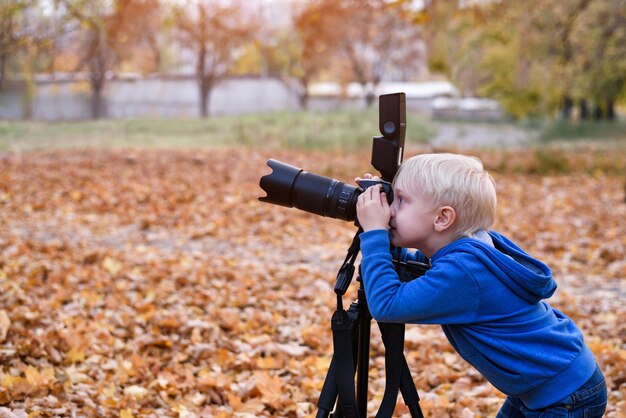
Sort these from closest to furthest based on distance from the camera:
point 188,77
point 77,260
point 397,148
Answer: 1. point 397,148
2. point 77,260
3. point 188,77

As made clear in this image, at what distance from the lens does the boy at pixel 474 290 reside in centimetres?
174

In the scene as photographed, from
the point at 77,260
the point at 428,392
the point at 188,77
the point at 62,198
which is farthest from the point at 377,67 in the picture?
the point at 428,392

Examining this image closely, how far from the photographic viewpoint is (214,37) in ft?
95.8

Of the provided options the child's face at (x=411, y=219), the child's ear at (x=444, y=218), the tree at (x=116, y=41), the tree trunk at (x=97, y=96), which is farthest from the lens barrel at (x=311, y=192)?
the tree trunk at (x=97, y=96)

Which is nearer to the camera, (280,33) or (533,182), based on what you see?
(533,182)

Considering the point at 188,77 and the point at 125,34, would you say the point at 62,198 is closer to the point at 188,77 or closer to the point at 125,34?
the point at 125,34

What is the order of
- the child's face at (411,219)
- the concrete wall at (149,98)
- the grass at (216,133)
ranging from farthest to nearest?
the concrete wall at (149,98) → the grass at (216,133) → the child's face at (411,219)

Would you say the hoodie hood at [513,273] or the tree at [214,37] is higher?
the tree at [214,37]

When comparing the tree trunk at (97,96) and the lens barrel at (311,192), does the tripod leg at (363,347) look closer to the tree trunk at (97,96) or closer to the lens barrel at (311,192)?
the lens barrel at (311,192)

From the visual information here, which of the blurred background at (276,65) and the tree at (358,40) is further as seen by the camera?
the tree at (358,40)

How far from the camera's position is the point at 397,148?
187 centimetres

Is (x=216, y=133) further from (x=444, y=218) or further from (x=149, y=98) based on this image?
(x=444, y=218)

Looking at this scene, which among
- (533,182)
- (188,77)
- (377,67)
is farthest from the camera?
(377,67)

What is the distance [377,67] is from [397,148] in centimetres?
3415
